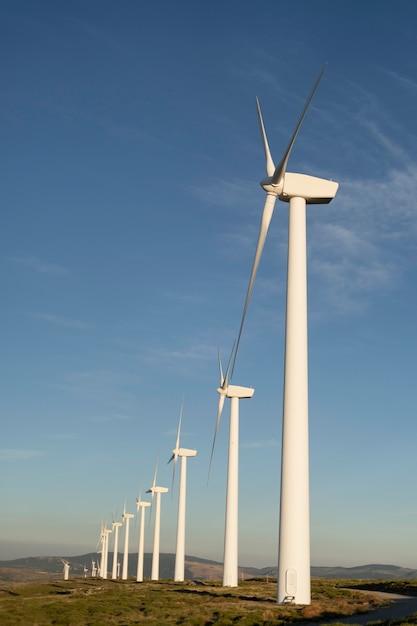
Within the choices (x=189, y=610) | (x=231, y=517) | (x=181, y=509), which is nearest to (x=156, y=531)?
(x=181, y=509)

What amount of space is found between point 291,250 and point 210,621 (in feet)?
76.3

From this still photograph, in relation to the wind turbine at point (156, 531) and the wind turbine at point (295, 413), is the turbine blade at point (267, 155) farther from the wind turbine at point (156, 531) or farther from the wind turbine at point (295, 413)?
the wind turbine at point (156, 531)

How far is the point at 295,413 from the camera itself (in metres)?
42.6

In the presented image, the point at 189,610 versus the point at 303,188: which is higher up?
the point at 303,188

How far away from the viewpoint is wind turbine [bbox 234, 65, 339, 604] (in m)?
41.3

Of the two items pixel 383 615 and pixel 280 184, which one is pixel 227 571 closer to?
pixel 383 615

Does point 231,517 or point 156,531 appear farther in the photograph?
point 156,531

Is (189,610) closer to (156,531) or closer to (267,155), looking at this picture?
(267,155)

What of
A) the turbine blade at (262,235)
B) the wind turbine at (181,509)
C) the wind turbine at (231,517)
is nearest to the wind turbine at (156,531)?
the wind turbine at (181,509)

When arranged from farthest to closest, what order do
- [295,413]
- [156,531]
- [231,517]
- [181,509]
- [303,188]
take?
[156,531]
[181,509]
[231,517]
[303,188]
[295,413]

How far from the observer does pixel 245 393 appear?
85.9 m

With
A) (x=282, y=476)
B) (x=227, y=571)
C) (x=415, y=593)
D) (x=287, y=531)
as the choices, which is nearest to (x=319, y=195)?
(x=282, y=476)

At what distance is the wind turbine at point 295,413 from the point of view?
41.3 m

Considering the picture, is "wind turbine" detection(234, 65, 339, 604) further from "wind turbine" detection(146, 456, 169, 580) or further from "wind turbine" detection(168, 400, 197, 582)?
"wind turbine" detection(146, 456, 169, 580)
